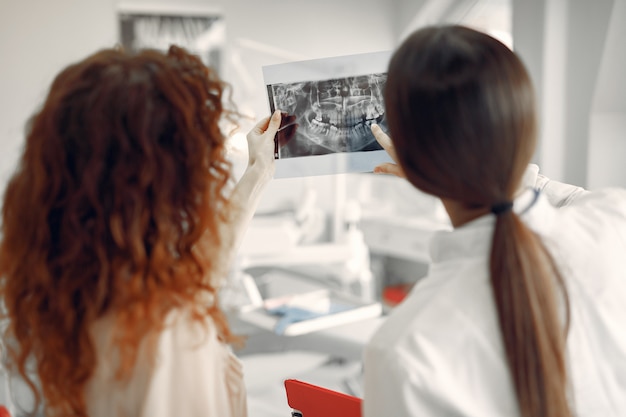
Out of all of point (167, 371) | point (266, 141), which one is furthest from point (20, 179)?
point (266, 141)

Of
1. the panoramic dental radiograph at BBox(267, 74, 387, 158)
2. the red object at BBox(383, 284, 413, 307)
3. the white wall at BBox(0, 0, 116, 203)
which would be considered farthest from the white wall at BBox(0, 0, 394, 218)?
the panoramic dental radiograph at BBox(267, 74, 387, 158)

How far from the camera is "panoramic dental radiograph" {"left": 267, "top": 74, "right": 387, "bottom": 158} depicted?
123 centimetres

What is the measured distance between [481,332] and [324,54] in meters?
3.50

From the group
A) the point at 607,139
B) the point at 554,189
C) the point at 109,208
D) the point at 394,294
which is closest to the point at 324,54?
the point at 394,294

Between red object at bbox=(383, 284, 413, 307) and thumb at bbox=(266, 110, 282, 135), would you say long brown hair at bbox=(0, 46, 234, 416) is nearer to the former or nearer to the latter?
thumb at bbox=(266, 110, 282, 135)

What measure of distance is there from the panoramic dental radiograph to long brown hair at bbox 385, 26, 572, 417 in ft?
1.50

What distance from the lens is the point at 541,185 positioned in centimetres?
114

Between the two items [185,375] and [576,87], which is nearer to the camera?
[185,375]

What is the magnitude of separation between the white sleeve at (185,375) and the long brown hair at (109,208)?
29mm

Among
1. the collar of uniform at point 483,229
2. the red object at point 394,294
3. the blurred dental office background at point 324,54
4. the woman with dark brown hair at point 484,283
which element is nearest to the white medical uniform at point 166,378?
the woman with dark brown hair at point 484,283

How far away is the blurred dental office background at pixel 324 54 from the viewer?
6.90 ft

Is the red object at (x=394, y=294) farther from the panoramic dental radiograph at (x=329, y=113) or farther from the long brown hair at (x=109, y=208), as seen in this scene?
the long brown hair at (x=109, y=208)

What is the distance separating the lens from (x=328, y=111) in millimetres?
1267

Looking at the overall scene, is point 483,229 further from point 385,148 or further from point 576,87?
point 576,87
